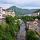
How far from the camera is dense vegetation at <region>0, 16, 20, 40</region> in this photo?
2237mm

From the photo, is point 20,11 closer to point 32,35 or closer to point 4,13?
point 4,13

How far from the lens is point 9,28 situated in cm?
233

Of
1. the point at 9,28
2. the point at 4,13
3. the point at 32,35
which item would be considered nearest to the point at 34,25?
the point at 32,35

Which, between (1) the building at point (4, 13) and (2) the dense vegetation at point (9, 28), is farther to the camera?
(1) the building at point (4, 13)

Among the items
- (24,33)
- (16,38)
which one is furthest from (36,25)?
(16,38)

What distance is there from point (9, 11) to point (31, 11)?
1.42 feet

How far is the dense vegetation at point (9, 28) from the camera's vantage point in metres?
2.24

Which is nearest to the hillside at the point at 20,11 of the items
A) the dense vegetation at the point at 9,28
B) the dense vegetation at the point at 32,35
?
the dense vegetation at the point at 9,28

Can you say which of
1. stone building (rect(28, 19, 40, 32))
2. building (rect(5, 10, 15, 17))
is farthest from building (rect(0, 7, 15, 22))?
stone building (rect(28, 19, 40, 32))

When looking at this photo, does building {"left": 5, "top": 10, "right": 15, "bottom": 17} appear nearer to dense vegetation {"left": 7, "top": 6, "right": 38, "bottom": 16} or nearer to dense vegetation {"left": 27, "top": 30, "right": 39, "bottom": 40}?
dense vegetation {"left": 7, "top": 6, "right": 38, "bottom": 16}

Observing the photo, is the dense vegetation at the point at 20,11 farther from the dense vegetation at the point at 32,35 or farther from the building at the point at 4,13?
the dense vegetation at the point at 32,35

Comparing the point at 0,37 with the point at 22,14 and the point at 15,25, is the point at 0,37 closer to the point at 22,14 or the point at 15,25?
the point at 15,25

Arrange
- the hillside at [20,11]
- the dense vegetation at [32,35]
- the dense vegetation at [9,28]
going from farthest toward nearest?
the hillside at [20,11]
the dense vegetation at [32,35]
the dense vegetation at [9,28]

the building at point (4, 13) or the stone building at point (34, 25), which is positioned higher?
the building at point (4, 13)
